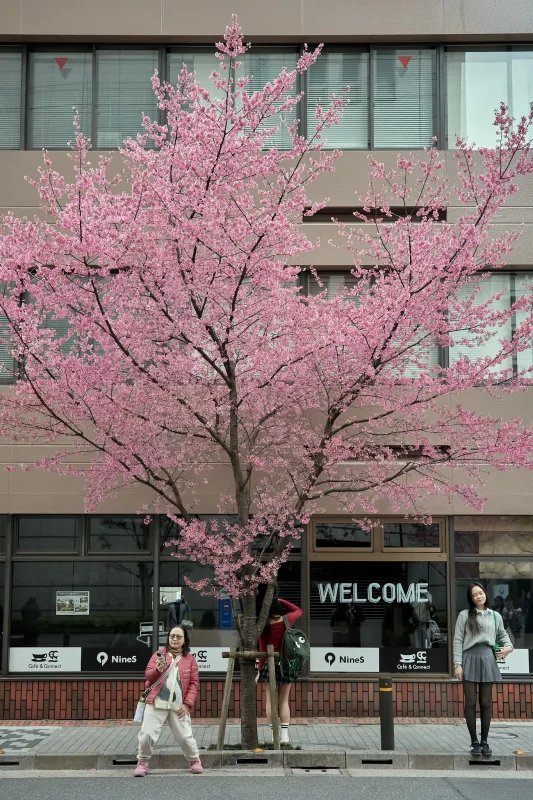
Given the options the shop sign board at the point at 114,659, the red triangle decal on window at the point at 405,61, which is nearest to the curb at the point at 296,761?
the shop sign board at the point at 114,659

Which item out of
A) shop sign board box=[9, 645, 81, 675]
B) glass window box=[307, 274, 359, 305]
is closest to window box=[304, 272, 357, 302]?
glass window box=[307, 274, 359, 305]

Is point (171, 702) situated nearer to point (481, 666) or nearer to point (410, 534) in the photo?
point (481, 666)

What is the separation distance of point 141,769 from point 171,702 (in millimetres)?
757

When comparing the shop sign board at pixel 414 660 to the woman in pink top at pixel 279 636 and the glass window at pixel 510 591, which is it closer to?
the glass window at pixel 510 591

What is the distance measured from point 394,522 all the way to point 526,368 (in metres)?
2.96

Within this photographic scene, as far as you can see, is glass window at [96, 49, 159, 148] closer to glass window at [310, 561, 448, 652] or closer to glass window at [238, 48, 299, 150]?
glass window at [238, 48, 299, 150]

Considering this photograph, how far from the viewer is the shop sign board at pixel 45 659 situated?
561 inches

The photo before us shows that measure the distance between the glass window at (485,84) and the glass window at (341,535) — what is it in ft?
19.6

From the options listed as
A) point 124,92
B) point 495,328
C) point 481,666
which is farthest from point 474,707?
point 124,92

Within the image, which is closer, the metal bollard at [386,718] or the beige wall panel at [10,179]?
the metal bollard at [386,718]

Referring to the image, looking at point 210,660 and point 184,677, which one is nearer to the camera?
point 184,677

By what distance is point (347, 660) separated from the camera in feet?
46.8

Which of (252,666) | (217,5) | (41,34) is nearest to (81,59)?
(41,34)

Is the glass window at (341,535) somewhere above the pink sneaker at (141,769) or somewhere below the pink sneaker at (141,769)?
above
